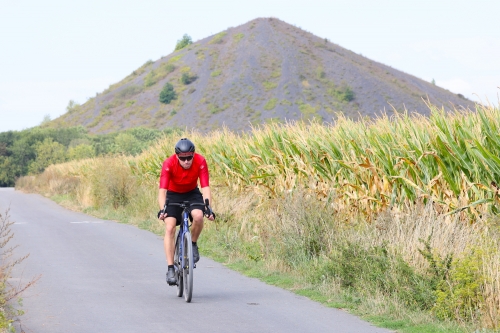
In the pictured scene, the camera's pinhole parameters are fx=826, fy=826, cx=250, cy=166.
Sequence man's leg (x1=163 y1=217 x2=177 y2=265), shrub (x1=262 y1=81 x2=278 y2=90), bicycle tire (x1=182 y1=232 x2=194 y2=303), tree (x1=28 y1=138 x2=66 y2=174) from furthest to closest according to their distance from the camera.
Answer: shrub (x1=262 y1=81 x2=278 y2=90), tree (x1=28 y1=138 x2=66 y2=174), man's leg (x1=163 y1=217 x2=177 y2=265), bicycle tire (x1=182 y1=232 x2=194 y2=303)

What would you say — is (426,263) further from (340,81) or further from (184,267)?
(340,81)

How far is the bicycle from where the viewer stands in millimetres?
10289

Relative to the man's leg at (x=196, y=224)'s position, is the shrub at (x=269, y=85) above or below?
above

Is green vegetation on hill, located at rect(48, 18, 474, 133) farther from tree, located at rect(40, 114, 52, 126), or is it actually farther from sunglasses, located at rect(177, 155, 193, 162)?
sunglasses, located at rect(177, 155, 193, 162)

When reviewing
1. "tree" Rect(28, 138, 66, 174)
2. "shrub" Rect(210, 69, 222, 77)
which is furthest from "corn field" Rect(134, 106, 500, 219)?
"shrub" Rect(210, 69, 222, 77)

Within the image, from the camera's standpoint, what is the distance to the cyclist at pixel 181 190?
420 inches

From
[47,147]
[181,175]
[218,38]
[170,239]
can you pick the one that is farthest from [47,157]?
[218,38]

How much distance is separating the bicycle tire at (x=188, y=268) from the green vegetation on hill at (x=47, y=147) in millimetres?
63853

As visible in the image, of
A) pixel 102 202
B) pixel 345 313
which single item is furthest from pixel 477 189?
pixel 102 202

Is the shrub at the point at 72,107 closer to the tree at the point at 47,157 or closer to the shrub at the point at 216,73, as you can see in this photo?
the shrub at the point at 216,73

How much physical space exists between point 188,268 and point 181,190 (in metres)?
1.11

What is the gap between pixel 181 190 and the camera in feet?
35.8

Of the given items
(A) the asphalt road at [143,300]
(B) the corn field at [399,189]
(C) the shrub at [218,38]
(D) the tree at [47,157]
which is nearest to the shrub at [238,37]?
(C) the shrub at [218,38]

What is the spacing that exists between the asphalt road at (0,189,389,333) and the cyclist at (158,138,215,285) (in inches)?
29.8
